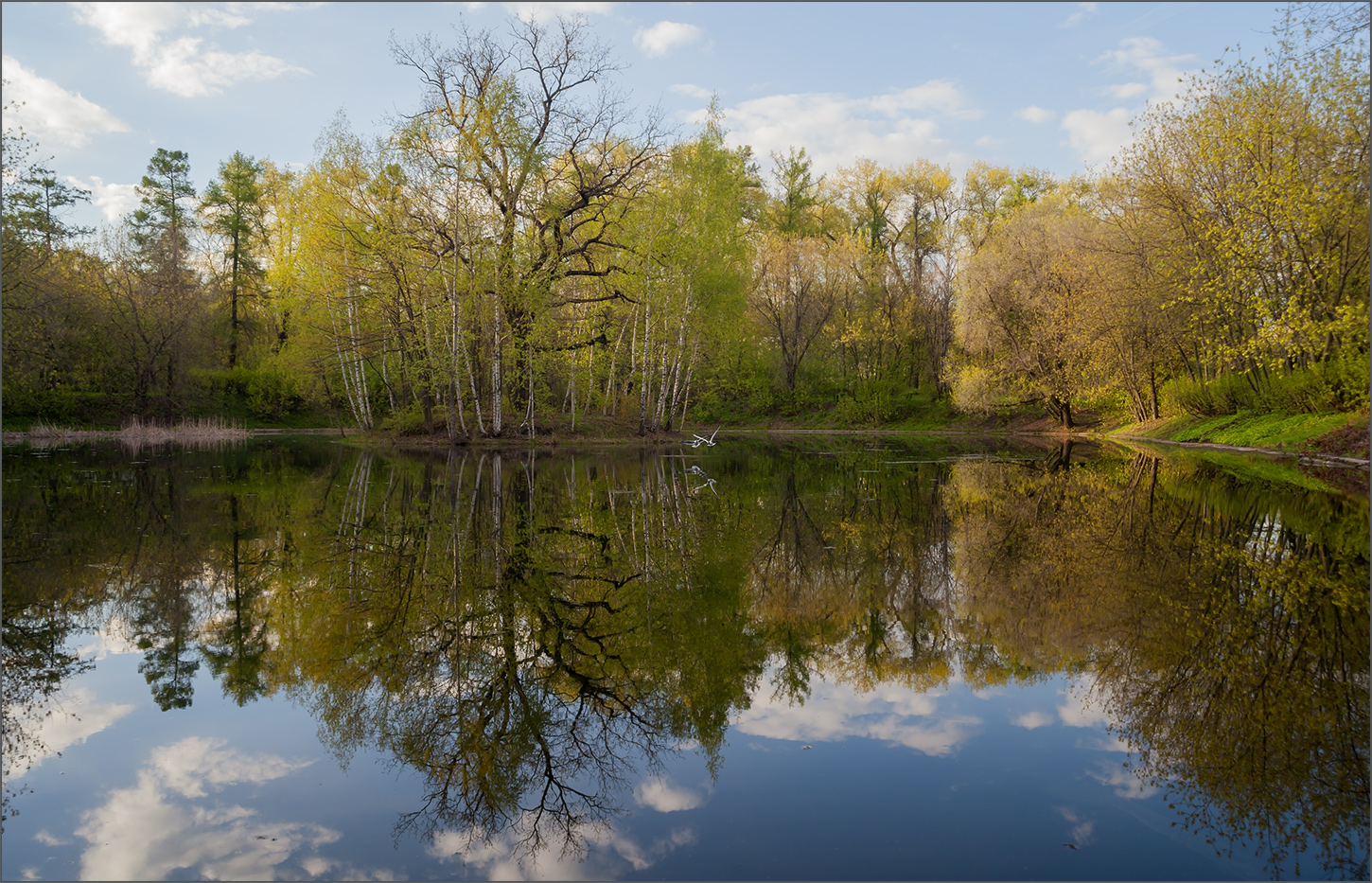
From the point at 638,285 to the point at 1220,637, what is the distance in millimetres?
23559

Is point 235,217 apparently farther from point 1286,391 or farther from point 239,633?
point 1286,391

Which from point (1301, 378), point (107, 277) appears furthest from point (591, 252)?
point (107, 277)

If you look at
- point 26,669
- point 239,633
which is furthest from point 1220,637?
point 26,669

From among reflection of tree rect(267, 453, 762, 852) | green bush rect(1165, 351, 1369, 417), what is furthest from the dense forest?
reflection of tree rect(267, 453, 762, 852)

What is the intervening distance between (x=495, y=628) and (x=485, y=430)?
21.0m

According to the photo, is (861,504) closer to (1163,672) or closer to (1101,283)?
(1163,672)

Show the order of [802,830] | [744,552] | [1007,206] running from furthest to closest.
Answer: [1007,206]
[744,552]
[802,830]

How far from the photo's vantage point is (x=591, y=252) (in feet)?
87.1

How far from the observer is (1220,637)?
498cm

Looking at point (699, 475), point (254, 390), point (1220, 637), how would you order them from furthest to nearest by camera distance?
point (254, 390) < point (699, 475) < point (1220, 637)

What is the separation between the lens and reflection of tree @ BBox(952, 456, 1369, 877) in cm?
316

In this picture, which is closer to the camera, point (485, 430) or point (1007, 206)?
point (485, 430)

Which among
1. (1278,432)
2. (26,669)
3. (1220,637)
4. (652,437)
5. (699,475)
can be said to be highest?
(1278,432)

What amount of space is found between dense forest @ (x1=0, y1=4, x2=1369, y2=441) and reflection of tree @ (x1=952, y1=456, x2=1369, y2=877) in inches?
410
